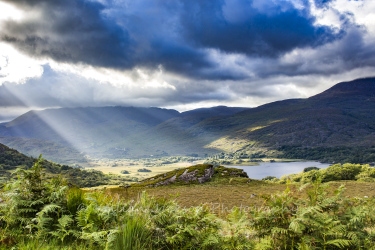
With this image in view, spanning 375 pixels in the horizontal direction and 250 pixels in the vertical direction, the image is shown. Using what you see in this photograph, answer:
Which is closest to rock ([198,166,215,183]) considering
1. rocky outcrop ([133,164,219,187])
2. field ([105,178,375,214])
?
rocky outcrop ([133,164,219,187])

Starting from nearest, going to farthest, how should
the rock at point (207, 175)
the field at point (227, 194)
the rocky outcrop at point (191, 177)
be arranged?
the field at point (227, 194), the rock at point (207, 175), the rocky outcrop at point (191, 177)

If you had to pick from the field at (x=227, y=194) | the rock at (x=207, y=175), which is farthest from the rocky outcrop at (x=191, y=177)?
the field at (x=227, y=194)

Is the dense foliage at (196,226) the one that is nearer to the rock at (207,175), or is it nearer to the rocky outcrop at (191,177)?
the rock at (207,175)

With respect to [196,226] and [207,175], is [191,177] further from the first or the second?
[196,226]

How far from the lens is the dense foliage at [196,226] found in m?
4.25

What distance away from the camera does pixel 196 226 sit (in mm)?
4691

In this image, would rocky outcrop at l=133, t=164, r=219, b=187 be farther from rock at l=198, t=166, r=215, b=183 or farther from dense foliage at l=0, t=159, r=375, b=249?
dense foliage at l=0, t=159, r=375, b=249

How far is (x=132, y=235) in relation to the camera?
4125mm

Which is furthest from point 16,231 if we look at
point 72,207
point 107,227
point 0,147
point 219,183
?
point 0,147

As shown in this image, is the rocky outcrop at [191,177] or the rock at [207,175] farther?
the rocky outcrop at [191,177]

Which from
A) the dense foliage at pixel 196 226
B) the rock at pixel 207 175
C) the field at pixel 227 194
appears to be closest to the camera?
the dense foliage at pixel 196 226

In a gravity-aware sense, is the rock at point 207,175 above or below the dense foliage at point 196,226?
below

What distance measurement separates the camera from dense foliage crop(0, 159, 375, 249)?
425 centimetres

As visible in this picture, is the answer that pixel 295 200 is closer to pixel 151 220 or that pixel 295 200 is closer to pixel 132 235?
pixel 151 220
